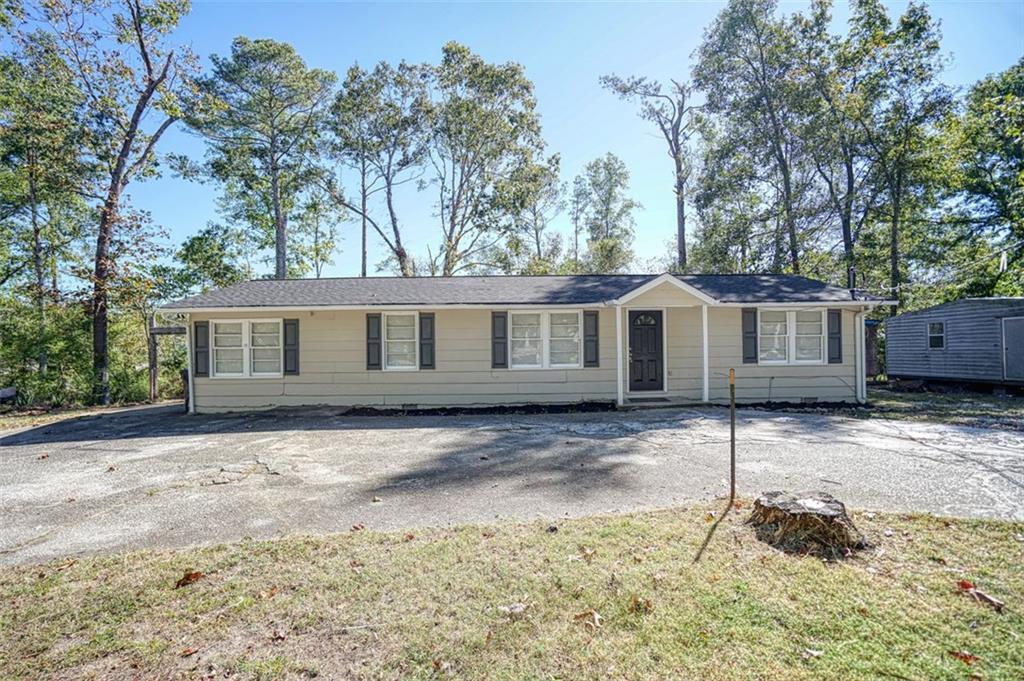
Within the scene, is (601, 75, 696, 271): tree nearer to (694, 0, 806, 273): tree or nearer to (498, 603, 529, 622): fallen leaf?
(694, 0, 806, 273): tree

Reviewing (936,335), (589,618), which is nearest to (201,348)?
(589,618)

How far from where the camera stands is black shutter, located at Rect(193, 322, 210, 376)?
1095 centimetres

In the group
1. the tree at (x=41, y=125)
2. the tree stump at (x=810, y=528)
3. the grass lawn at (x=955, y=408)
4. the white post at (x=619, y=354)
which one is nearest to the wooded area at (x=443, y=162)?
the tree at (x=41, y=125)

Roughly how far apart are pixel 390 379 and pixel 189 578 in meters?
7.97

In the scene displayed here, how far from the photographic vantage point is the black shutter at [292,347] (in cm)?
1109

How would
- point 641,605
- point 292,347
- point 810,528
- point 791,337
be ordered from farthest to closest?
point 791,337 < point 292,347 < point 810,528 < point 641,605

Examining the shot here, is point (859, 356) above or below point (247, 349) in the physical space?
below

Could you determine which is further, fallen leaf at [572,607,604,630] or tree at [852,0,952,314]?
tree at [852,0,952,314]

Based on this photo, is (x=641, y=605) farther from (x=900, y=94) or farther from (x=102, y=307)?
(x=900, y=94)

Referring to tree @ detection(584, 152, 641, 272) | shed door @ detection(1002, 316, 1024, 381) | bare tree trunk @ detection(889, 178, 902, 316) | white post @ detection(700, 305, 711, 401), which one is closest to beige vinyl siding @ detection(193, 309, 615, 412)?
white post @ detection(700, 305, 711, 401)

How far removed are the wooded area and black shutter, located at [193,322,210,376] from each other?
→ 251 inches

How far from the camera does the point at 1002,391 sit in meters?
13.5

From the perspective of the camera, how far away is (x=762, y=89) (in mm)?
20609

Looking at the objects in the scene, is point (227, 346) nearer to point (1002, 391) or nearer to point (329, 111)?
point (329, 111)
